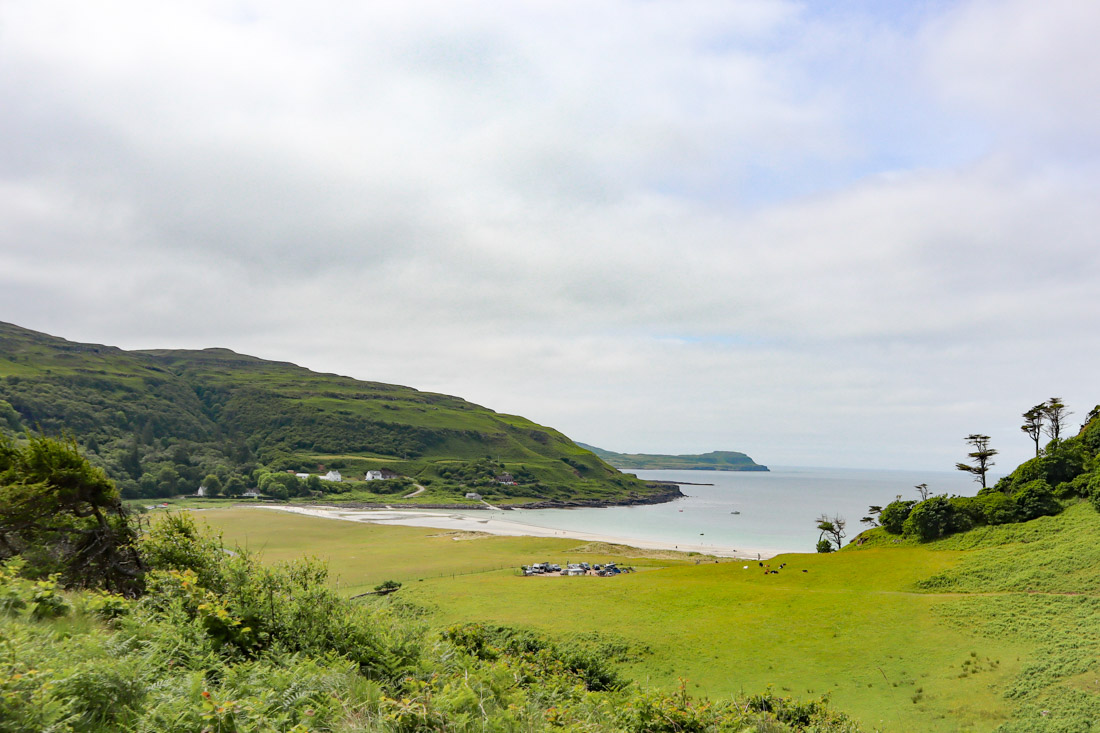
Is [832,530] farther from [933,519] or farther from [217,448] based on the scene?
[217,448]

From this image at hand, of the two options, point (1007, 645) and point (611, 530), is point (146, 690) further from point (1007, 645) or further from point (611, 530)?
point (611, 530)

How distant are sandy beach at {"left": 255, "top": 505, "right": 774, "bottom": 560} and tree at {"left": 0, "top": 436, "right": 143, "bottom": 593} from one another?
6898cm

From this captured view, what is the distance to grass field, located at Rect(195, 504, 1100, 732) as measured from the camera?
63.1 feet

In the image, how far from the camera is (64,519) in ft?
48.6

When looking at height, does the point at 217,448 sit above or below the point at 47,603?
below

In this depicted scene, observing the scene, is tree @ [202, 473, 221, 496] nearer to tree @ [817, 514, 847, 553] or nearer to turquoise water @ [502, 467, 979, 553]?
turquoise water @ [502, 467, 979, 553]

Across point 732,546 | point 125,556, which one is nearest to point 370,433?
point 732,546

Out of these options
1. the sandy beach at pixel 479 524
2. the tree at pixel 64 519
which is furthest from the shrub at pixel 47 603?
the sandy beach at pixel 479 524

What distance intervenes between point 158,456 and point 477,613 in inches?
5879

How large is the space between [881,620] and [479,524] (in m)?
83.3

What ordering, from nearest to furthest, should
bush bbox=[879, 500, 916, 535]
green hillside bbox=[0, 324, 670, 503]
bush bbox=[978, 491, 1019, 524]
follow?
bush bbox=[978, 491, 1019, 524], bush bbox=[879, 500, 916, 535], green hillside bbox=[0, 324, 670, 503]

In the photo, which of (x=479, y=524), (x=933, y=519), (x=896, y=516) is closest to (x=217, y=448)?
(x=479, y=524)

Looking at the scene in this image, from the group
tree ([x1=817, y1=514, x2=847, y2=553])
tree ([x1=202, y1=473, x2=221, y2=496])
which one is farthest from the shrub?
tree ([x1=202, y1=473, x2=221, y2=496])

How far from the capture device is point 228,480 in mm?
138125
